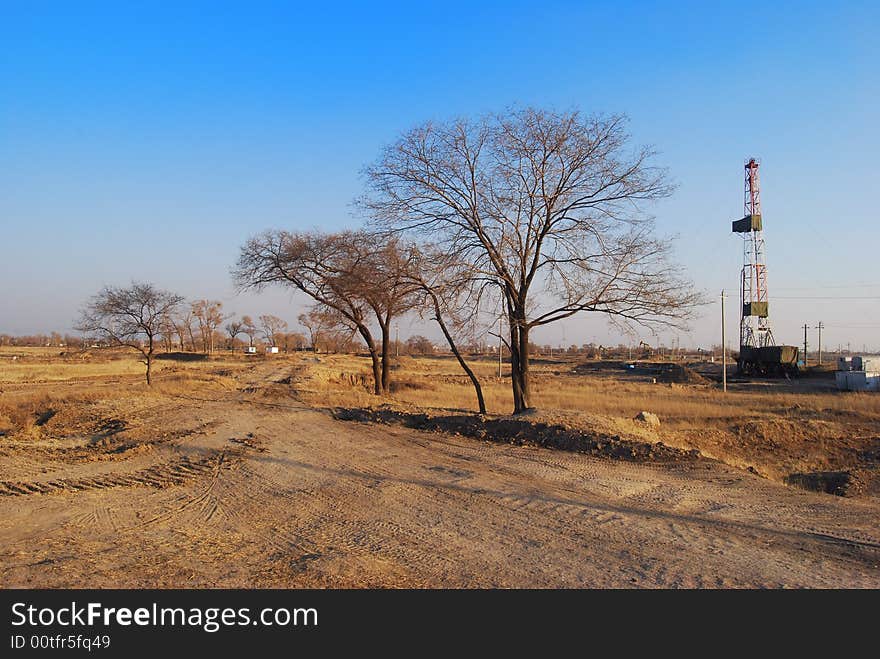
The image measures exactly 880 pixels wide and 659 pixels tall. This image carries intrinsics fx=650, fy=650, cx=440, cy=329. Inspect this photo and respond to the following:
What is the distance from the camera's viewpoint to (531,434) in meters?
15.9

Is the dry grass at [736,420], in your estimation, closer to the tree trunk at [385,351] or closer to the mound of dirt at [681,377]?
the tree trunk at [385,351]

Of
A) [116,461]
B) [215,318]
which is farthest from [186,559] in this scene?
[215,318]

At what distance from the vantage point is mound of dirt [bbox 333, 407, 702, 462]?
1373 centimetres

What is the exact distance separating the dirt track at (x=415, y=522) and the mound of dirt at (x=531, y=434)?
0.71m

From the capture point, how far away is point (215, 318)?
395 ft

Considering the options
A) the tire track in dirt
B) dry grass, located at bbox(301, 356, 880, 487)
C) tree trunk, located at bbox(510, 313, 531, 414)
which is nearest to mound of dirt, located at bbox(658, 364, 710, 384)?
dry grass, located at bbox(301, 356, 880, 487)

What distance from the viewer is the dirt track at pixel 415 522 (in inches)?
260

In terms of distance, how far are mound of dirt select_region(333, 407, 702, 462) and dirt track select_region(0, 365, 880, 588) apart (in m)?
0.71

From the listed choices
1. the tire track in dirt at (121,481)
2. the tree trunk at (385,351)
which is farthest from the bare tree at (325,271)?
the tire track in dirt at (121,481)

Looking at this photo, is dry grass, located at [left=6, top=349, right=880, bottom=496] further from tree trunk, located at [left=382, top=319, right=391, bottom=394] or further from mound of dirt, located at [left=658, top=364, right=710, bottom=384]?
mound of dirt, located at [left=658, top=364, right=710, bottom=384]

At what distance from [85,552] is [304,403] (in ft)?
58.1

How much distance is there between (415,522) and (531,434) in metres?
7.58

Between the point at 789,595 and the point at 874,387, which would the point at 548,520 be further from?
the point at 874,387

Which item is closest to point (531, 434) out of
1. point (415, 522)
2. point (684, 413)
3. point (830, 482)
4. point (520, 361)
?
point (520, 361)
